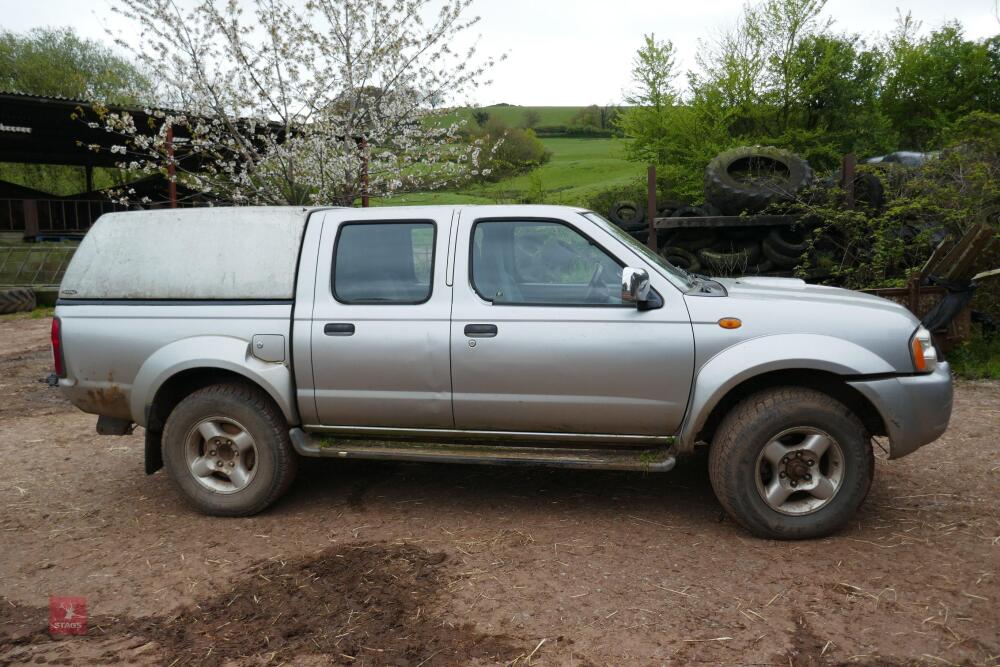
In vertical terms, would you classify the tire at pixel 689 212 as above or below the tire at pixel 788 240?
above

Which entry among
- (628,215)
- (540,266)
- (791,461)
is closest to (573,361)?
(540,266)

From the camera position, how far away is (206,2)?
10.5 meters

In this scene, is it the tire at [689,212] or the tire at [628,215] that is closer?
the tire at [689,212]

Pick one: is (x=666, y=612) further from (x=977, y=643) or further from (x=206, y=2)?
(x=206, y=2)

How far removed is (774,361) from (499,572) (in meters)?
1.82

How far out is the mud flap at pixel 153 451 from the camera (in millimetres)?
4949

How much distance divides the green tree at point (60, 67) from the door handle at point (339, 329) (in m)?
31.6

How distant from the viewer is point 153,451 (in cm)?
498

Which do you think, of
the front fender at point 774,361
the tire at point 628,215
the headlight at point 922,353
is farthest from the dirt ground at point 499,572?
the tire at point 628,215

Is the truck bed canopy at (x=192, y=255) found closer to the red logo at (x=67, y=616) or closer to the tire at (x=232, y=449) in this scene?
the tire at (x=232, y=449)

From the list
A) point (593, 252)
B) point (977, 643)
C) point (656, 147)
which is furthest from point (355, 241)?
point (656, 147)

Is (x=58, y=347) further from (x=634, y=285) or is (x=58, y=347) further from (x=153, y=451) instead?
(x=634, y=285)

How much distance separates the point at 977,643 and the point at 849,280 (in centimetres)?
750

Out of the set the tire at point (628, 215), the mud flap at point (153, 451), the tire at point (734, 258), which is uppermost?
the tire at point (628, 215)
